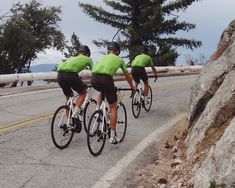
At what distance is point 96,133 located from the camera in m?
9.98

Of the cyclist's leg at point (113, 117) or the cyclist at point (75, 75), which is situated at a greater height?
the cyclist at point (75, 75)

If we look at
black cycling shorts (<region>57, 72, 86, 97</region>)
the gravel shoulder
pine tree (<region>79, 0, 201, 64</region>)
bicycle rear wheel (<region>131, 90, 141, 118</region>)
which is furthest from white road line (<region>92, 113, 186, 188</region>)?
pine tree (<region>79, 0, 201, 64</region>)

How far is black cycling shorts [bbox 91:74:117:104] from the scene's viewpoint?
403 inches

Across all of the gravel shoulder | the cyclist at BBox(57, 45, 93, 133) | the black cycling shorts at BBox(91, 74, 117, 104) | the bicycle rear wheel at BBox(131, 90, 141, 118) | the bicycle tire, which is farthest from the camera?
the bicycle rear wheel at BBox(131, 90, 141, 118)

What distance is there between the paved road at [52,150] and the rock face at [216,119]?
58.0 inches

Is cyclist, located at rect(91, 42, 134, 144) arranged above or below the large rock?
above

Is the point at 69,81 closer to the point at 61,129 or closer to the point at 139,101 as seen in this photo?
the point at 61,129

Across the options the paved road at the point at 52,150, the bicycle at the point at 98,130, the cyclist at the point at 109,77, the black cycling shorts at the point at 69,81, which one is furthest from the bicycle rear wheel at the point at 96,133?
the black cycling shorts at the point at 69,81

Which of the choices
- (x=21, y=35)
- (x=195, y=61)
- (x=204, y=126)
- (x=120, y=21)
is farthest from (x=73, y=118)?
(x=195, y=61)

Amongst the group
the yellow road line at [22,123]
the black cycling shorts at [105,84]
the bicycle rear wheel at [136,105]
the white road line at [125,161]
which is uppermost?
→ the black cycling shorts at [105,84]

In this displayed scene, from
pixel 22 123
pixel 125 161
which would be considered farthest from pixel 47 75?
pixel 125 161

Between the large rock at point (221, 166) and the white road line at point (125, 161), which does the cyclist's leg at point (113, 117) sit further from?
the large rock at point (221, 166)

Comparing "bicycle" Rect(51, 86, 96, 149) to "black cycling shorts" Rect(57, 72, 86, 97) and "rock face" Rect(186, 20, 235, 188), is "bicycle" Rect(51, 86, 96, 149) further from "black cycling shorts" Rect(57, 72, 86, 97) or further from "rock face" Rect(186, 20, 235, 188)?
"rock face" Rect(186, 20, 235, 188)

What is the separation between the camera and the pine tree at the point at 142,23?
45.5 meters
